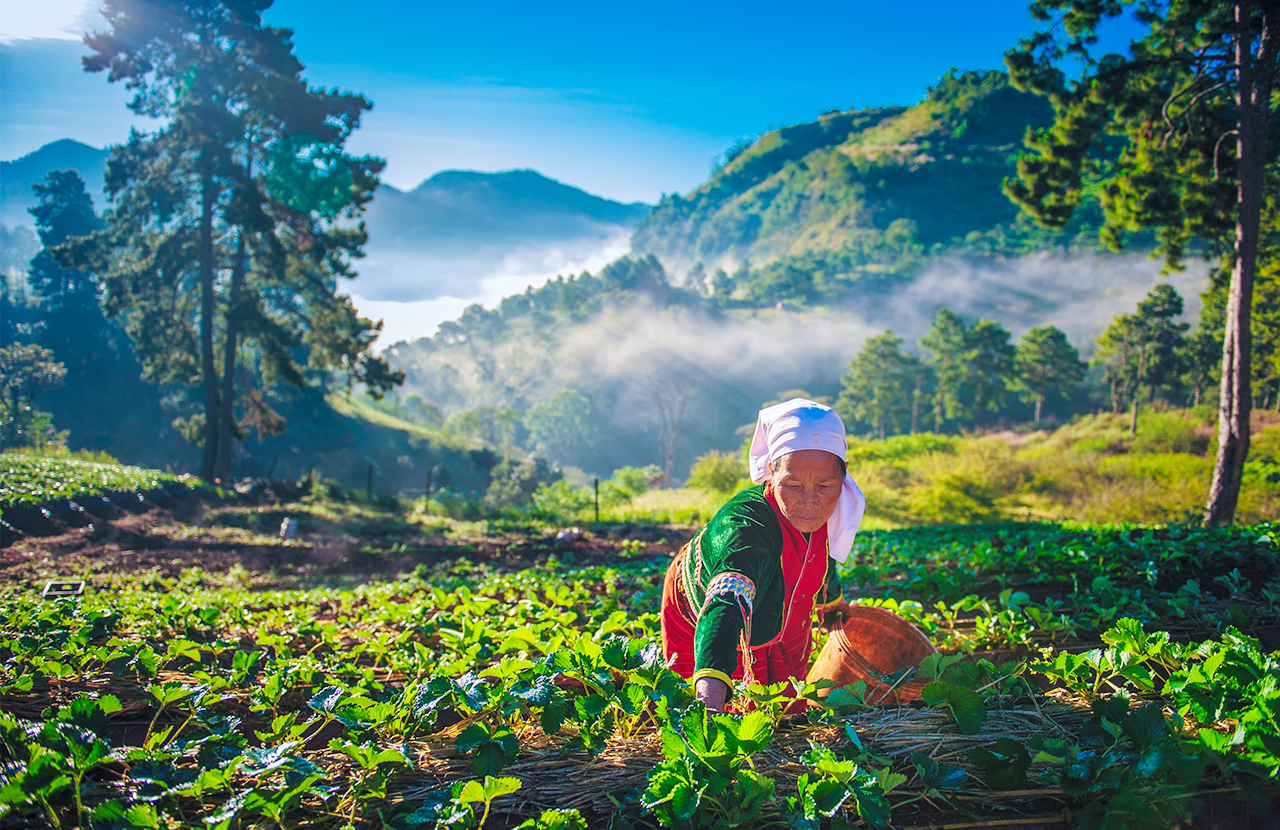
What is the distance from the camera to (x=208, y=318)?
14.6 meters

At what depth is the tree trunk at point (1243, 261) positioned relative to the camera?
6160 mm

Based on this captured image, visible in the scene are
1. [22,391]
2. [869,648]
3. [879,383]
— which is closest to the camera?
[869,648]

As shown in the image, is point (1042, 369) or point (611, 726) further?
point (1042, 369)

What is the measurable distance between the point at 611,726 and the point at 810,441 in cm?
92

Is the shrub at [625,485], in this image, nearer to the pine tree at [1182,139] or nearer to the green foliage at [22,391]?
the pine tree at [1182,139]

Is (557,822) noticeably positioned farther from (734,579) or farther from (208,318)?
(208,318)

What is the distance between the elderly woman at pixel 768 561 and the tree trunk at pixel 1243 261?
659 centimetres

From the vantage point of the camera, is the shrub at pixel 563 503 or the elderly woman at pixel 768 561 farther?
the shrub at pixel 563 503

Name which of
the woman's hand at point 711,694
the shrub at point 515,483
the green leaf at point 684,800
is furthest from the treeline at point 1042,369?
the shrub at point 515,483

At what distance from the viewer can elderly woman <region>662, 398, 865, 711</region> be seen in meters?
1.67

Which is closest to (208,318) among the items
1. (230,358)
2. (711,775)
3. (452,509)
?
(230,358)

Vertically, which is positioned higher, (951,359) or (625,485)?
(951,359)

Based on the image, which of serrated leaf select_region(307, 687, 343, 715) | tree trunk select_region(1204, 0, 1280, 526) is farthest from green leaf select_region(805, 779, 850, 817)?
tree trunk select_region(1204, 0, 1280, 526)

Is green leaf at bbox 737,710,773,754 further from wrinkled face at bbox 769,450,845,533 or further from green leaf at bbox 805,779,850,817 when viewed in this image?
wrinkled face at bbox 769,450,845,533
